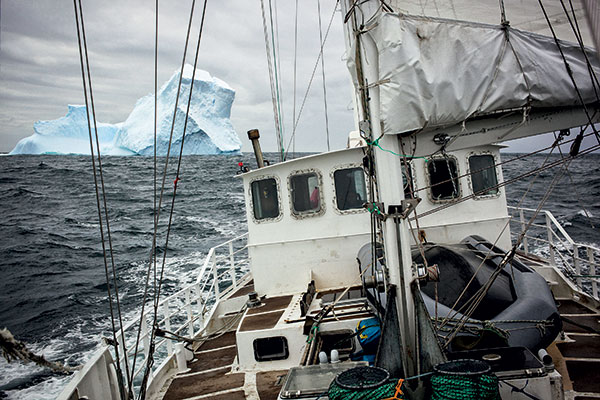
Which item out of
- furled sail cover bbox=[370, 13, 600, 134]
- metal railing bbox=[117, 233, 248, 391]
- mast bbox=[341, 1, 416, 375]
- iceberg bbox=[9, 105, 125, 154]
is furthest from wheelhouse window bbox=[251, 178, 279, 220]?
iceberg bbox=[9, 105, 125, 154]

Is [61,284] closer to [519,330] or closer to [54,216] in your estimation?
[54,216]

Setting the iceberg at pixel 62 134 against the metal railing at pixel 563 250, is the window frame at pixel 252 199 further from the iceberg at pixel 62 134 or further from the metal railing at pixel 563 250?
the iceberg at pixel 62 134

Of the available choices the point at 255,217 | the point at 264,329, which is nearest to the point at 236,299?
the point at 255,217

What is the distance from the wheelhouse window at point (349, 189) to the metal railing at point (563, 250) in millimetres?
2516

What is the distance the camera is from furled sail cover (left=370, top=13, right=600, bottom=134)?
142 inches

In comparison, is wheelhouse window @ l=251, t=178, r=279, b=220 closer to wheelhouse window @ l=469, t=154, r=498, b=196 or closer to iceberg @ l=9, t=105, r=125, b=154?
wheelhouse window @ l=469, t=154, r=498, b=196

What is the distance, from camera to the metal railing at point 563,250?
22.1ft

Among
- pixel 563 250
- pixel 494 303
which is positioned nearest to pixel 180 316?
pixel 494 303

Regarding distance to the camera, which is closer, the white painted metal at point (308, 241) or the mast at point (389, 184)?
the mast at point (389, 184)

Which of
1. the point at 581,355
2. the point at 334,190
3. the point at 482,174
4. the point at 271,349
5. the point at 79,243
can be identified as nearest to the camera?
the point at 581,355

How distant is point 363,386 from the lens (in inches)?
118

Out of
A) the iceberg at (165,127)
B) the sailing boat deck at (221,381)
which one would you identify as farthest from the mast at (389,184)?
the iceberg at (165,127)

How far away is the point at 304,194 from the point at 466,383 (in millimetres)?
4940

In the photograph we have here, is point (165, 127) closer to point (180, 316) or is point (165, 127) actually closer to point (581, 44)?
point (180, 316)
